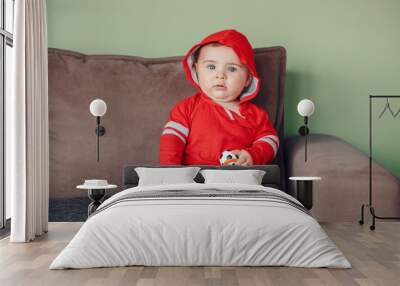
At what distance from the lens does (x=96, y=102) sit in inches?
203

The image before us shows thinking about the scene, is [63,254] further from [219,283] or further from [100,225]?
[219,283]

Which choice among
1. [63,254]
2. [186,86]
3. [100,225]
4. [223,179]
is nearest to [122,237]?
[100,225]

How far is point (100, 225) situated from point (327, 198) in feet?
7.88

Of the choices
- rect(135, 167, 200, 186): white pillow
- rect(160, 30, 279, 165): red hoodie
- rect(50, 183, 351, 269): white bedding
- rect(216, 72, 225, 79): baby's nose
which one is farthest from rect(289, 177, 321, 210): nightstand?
rect(50, 183, 351, 269): white bedding

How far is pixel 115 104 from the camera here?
548 cm

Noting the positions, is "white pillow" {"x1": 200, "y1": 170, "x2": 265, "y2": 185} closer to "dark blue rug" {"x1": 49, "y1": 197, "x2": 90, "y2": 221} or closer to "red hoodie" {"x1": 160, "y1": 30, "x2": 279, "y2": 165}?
"red hoodie" {"x1": 160, "y1": 30, "x2": 279, "y2": 165}

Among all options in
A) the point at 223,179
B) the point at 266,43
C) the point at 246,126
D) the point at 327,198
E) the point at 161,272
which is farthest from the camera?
the point at 266,43

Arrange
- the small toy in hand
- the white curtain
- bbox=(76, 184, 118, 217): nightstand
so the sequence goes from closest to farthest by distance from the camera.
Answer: the white curtain, bbox=(76, 184, 118, 217): nightstand, the small toy in hand

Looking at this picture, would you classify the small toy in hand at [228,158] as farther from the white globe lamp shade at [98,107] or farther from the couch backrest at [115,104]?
the white globe lamp shade at [98,107]

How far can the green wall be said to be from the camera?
5.74 metres

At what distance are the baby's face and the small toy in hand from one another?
59 centimetres

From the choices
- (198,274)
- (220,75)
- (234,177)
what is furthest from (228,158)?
(198,274)

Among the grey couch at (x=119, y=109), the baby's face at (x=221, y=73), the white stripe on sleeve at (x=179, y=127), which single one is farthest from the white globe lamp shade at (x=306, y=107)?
the white stripe on sleeve at (x=179, y=127)

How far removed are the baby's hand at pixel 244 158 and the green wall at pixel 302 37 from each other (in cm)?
89
